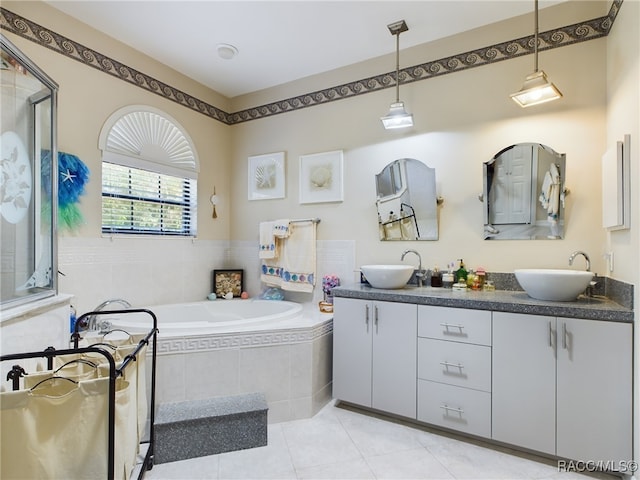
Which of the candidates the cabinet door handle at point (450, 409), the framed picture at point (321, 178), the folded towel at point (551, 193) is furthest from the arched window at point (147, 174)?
the folded towel at point (551, 193)

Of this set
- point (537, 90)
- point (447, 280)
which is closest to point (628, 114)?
point (537, 90)

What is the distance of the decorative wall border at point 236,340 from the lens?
6.54ft

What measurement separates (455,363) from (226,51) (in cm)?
302

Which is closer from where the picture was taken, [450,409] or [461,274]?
[450,409]

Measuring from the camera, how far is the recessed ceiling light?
8.72 feet

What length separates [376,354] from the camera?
2.20 m

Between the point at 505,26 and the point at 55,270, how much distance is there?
3507mm

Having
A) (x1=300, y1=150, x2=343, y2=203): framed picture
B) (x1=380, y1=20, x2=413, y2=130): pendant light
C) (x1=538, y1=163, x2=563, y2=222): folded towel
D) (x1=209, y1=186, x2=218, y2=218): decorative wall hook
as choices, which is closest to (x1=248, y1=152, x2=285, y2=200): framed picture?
(x1=300, y1=150, x2=343, y2=203): framed picture

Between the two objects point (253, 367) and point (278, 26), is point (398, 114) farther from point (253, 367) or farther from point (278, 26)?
point (253, 367)

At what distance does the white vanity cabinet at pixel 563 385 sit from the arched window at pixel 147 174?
9.38 ft

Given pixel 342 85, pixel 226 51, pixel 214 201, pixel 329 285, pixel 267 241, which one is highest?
pixel 226 51

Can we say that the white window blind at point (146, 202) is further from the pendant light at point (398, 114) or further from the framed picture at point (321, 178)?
the pendant light at point (398, 114)

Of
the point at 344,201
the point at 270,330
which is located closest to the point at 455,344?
the point at 270,330

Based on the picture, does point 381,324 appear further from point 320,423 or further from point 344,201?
point 344,201
